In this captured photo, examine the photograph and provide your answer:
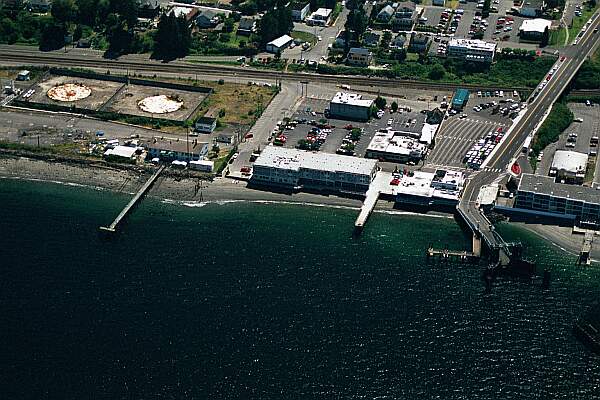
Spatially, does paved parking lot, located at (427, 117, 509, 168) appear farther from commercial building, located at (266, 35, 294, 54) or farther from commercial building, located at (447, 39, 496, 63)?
commercial building, located at (266, 35, 294, 54)

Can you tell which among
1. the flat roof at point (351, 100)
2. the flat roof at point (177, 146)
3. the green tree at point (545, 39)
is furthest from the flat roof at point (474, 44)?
the flat roof at point (177, 146)

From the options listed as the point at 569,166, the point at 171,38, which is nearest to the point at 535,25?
the point at 569,166

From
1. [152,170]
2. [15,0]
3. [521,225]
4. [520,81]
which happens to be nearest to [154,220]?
[152,170]

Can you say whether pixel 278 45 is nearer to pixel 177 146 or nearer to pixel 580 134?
→ pixel 177 146

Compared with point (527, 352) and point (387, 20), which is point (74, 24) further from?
point (527, 352)

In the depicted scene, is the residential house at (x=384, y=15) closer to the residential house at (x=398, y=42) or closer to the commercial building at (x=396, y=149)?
the residential house at (x=398, y=42)

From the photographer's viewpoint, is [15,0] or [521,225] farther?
[15,0]

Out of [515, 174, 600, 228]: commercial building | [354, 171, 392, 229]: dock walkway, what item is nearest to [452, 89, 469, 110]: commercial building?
[354, 171, 392, 229]: dock walkway
